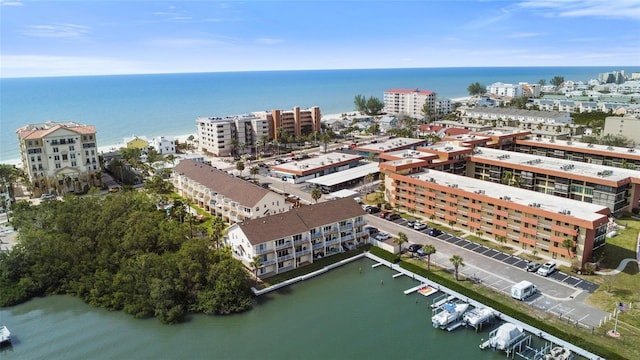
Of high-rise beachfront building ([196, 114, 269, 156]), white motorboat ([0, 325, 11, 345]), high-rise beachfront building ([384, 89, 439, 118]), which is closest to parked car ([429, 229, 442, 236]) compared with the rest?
white motorboat ([0, 325, 11, 345])

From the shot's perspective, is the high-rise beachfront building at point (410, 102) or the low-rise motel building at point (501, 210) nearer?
the low-rise motel building at point (501, 210)

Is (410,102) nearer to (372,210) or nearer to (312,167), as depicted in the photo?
(312,167)

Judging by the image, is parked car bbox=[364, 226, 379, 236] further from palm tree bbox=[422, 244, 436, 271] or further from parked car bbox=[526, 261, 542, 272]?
parked car bbox=[526, 261, 542, 272]

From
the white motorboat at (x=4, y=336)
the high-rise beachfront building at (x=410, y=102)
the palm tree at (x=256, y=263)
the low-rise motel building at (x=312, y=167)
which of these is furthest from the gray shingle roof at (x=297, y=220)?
the high-rise beachfront building at (x=410, y=102)

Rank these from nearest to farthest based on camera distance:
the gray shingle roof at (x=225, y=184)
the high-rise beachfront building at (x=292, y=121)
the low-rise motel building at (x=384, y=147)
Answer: the gray shingle roof at (x=225, y=184), the low-rise motel building at (x=384, y=147), the high-rise beachfront building at (x=292, y=121)

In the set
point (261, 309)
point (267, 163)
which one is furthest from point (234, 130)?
point (261, 309)

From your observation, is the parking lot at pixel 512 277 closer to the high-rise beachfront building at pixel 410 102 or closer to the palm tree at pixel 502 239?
the palm tree at pixel 502 239

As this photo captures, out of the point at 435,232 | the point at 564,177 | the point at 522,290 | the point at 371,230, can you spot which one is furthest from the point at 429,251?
the point at 564,177

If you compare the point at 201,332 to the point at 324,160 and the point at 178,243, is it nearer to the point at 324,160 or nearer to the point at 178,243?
the point at 178,243
